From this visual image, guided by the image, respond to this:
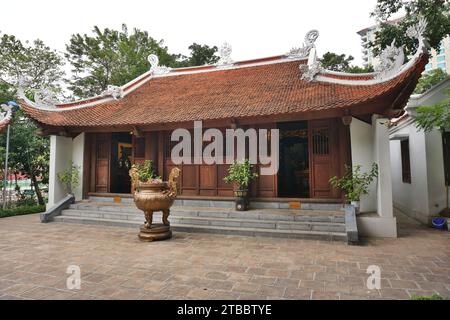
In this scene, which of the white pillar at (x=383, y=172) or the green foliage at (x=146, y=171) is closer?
the white pillar at (x=383, y=172)

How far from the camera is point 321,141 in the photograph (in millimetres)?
6684

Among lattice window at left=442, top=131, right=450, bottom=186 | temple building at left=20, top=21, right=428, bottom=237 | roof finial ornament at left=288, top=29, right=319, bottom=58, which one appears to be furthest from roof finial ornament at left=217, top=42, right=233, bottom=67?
lattice window at left=442, top=131, right=450, bottom=186

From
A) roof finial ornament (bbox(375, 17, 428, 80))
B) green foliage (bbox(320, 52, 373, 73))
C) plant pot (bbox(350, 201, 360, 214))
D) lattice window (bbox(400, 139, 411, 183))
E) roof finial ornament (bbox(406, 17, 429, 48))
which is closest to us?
roof finial ornament (bbox(406, 17, 429, 48))

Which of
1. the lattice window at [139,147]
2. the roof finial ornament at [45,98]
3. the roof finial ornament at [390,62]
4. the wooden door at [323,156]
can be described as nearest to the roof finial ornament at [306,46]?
the roof finial ornament at [390,62]

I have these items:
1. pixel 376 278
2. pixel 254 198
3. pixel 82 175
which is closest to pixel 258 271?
pixel 376 278

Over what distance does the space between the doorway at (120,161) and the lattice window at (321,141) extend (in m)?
6.23

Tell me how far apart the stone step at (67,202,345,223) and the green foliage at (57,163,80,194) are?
98 cm

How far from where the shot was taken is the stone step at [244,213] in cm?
559

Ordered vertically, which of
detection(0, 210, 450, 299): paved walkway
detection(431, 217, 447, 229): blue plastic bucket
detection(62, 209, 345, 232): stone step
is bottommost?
detection(0, 210, 450, 299): paved walkway

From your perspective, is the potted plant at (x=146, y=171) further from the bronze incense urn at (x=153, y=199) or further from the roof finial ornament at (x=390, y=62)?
the roof finial ornament at (x=390, y=62)

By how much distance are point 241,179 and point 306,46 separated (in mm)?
5383

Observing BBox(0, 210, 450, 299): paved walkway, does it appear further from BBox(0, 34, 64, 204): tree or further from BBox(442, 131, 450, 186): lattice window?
BBox(0, 34, 64, 204): tree

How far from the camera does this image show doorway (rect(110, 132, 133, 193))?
880 cm

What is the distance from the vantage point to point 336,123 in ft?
21.3
